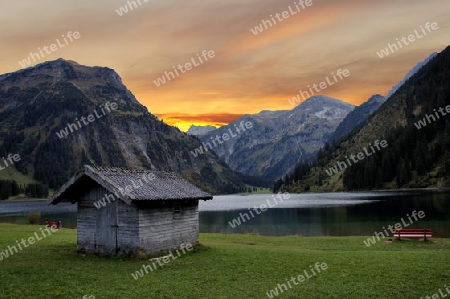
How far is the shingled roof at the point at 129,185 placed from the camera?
27.5 m

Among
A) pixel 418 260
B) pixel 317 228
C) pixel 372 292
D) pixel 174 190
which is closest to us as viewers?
pixel 372 292

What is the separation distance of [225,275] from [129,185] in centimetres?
1046

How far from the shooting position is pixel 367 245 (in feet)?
126

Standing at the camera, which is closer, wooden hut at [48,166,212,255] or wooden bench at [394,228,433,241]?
wooden hut at [48,166,212,255]

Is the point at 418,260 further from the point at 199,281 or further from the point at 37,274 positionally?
the point at 37,274

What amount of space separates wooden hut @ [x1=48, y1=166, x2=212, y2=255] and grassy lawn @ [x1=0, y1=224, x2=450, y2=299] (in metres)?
1.42

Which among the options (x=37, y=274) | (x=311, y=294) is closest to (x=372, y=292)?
(x=311, y=294)

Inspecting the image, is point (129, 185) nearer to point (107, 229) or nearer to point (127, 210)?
point (127, 210)

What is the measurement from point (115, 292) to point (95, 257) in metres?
10.5

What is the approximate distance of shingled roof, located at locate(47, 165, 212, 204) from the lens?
27.5 meters

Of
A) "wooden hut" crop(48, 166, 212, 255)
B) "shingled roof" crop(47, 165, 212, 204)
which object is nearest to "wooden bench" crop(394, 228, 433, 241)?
"shingled roof" crop(47, 165, 212, 204)

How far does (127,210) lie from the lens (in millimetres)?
27750

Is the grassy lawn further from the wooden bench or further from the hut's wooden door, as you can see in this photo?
the wooden bench

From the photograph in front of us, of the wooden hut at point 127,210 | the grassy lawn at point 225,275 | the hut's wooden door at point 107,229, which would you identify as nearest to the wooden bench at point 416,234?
the grassy lawn at point 225,275
